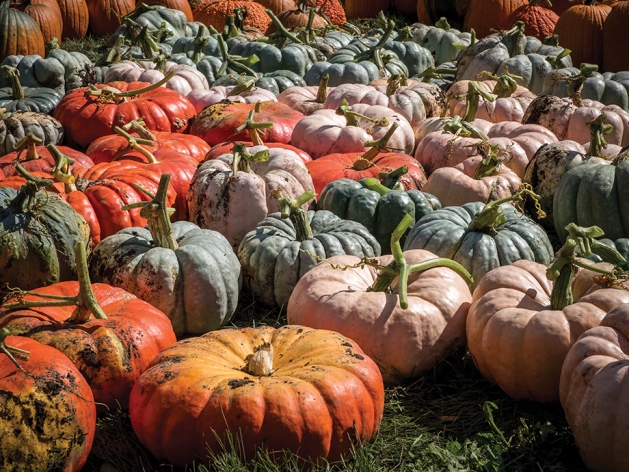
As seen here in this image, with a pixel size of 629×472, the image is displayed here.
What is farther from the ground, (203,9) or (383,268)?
(383,268)

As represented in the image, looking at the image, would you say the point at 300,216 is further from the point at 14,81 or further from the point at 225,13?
the point at 225,13

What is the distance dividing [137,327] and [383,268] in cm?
113

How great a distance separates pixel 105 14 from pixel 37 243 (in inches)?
317

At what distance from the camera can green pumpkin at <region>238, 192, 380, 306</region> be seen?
4.36 meters

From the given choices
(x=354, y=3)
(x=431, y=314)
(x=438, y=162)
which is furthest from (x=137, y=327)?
(x=354, y=3)

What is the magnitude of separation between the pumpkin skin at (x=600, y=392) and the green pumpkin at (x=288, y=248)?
1.64 metres

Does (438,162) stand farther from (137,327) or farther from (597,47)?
(597,47)

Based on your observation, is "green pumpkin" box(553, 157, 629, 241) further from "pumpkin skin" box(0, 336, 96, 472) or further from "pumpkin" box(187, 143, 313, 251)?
"pumpkin skin" box(0, 336, 96, 472)

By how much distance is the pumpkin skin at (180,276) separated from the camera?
158 inches

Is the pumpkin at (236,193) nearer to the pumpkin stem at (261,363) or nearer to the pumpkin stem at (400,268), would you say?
the pumpkin stem at (400,268)

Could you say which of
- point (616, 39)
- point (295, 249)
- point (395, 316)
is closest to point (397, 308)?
point (395, 316)

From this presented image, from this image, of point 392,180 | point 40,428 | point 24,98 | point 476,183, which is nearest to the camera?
point 40,428

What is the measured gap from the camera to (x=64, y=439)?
110 inches

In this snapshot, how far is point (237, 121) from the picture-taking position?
20.2 ft
